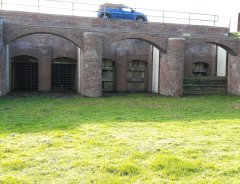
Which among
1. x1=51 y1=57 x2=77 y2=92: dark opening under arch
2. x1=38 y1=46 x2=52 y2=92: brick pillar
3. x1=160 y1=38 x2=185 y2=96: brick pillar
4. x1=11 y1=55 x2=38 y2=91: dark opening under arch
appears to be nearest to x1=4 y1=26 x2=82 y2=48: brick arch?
x1=38 y1=46 x2=52 y2=92: brick pillar

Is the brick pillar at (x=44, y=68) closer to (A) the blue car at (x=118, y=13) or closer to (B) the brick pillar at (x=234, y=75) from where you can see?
(A) the blue car at (x=118, y=13)

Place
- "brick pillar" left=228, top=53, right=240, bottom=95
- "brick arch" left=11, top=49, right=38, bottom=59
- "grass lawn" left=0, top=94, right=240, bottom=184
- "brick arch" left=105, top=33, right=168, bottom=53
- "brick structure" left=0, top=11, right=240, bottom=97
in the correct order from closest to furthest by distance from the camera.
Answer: "grass lawn" left=0, top=94, right=240, bottom=184
"brick structure" left=0, top=11, right=240, bottom=97
"brick arch" left=105, top=33, right=168, bottom=53
"brick pillar" left=228, top=53, right=240, bottom=95
"brick arch" left=11, top=49, right=38, bottom=59

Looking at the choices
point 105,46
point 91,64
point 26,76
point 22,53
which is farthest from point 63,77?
point 91,64

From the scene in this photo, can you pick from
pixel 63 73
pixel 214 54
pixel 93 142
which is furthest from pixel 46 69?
pixel 93 142

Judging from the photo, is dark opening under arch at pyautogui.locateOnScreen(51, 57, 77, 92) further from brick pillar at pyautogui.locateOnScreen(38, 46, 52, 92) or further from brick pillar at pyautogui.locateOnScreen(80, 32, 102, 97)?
brick pillar at pyautogui.locateOnScreen(80, 32, 102, 97)

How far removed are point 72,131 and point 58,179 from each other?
3339 millimetres

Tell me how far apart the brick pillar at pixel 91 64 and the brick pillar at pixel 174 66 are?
4.42 m

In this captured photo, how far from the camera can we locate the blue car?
71.5 feet

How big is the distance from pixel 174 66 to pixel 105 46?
441 centimetres

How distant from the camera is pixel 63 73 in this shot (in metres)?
22.1

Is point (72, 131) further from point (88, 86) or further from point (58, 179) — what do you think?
point (88, 86)

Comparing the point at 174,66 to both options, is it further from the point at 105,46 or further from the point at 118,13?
the point at 118,13

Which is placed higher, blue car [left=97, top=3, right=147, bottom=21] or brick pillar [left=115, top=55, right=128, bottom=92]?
blue car [left=97, top=3, right=147, bottom=21]

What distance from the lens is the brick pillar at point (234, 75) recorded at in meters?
19.7
